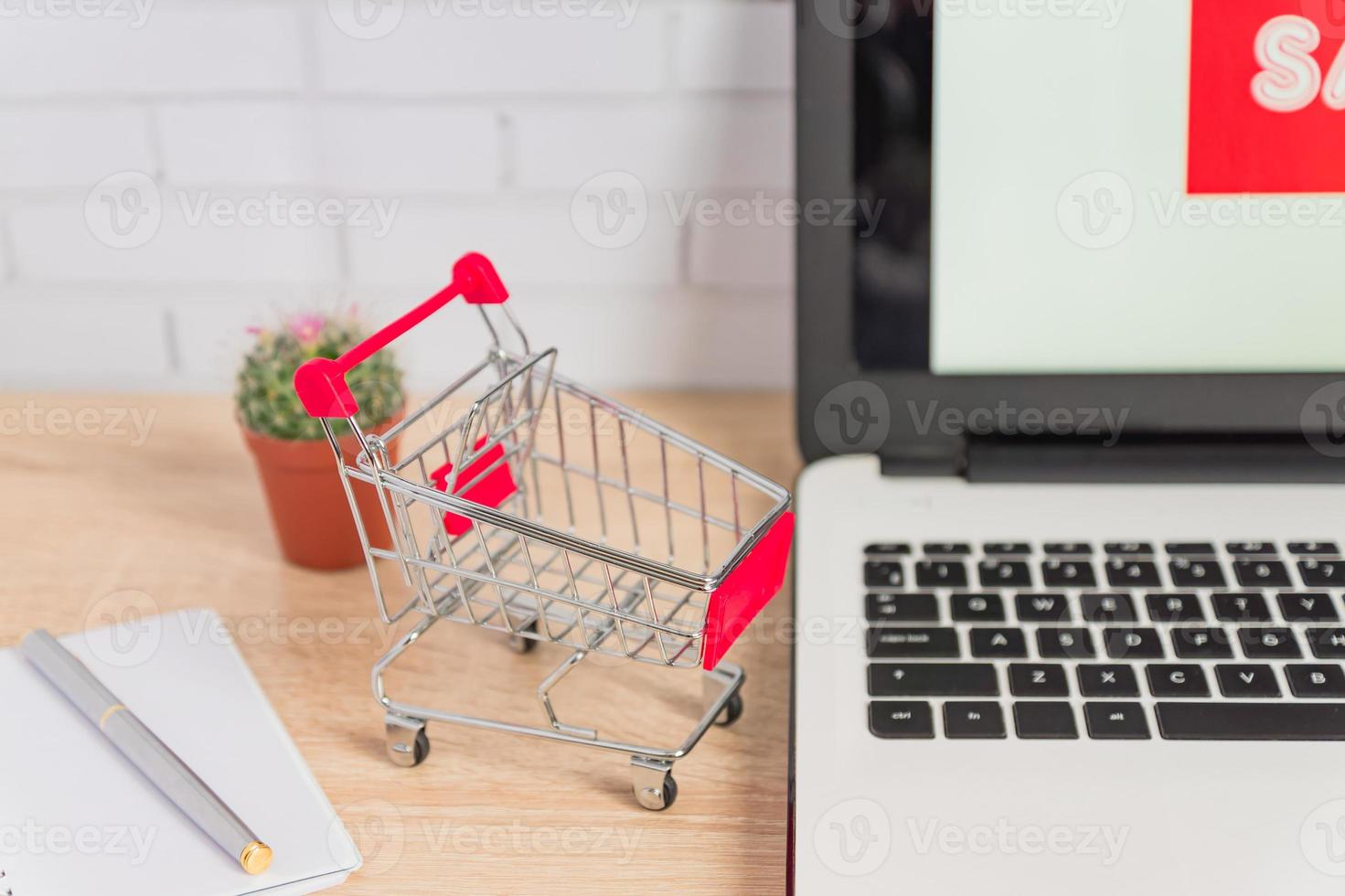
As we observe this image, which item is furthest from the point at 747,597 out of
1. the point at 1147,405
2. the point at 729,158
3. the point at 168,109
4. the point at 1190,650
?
the point at 168,109

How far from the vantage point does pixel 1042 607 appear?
1.91ft

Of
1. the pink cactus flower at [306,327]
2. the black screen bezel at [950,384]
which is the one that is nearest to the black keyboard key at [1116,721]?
the black screen bezel at [950,384]

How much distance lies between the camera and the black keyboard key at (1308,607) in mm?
570

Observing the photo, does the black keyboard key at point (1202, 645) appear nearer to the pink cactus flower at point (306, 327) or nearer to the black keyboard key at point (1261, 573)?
the black keyboard key at point (1261, 573)

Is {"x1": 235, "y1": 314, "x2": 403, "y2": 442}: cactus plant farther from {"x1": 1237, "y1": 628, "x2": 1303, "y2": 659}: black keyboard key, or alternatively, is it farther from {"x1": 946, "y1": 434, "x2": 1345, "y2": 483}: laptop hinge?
{"x1": 1237, "y1": 628, "x2": 1303, "y2": 659}: black keyboard key

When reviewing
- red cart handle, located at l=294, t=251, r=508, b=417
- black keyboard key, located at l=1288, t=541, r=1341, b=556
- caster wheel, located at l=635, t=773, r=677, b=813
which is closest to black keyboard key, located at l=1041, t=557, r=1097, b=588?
black keyboard key, located at l=1288, t=541, r=1341, b=556

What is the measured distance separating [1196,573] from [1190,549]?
28 millimetres

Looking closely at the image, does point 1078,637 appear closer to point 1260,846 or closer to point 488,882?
point 1260,846

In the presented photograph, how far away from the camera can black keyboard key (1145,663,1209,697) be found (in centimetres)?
53

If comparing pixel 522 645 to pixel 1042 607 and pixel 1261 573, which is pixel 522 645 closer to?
pixel 1042 607

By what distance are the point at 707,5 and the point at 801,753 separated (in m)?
0.54

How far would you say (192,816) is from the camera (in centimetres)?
52

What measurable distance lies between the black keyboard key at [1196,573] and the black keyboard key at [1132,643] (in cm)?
5

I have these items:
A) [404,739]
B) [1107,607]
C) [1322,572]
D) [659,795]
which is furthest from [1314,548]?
[404,739]
